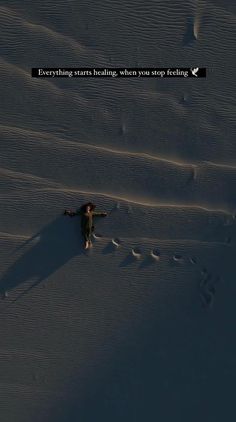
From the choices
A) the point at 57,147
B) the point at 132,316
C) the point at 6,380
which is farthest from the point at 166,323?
the point at 57,147

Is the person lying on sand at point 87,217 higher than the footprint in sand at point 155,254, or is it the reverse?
the person lying on sand at point 87,217

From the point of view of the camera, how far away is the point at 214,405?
3584 millimetres

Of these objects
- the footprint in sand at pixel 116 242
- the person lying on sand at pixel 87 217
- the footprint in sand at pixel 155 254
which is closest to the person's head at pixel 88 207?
the person lying on sand at pixel 87 217

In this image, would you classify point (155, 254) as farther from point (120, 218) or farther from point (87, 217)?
point (87, 217)

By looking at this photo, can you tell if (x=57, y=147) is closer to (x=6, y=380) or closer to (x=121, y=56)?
(x=121, y=56)

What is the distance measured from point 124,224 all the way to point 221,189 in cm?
72

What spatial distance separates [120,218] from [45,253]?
57 cm

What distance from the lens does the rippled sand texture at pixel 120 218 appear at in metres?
3.45

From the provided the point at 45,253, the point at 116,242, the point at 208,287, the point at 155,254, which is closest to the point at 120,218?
the point at 116,242

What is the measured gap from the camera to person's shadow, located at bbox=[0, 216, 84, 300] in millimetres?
3496

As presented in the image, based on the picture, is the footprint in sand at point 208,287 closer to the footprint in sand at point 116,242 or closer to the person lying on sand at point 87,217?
the footprint in sand at point 116,242

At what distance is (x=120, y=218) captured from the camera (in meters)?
3.51

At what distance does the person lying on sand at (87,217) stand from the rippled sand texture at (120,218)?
0.16 feet

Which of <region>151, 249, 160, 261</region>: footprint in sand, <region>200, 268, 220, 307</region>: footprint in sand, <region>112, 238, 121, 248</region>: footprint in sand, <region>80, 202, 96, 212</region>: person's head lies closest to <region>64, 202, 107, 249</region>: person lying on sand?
<region>80, 202, 96, 212</region>: person's head
